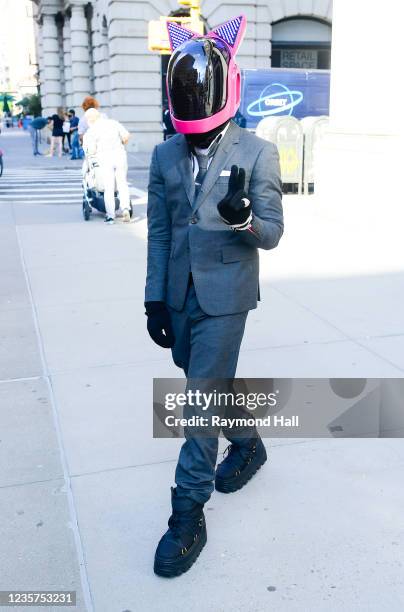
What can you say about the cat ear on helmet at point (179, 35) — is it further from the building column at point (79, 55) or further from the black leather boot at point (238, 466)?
the building column at point (79, 55)

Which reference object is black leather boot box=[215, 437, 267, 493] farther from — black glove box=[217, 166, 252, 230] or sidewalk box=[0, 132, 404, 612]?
black glove box=[217, 166, 252, 230]

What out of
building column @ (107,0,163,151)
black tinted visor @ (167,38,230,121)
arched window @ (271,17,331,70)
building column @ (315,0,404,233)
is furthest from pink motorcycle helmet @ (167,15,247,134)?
arched window @ (271,17,331,70)

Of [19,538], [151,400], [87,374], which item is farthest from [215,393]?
[87,374]

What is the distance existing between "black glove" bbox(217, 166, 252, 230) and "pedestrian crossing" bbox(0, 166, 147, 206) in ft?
38.2

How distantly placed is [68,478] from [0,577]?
2.57ft

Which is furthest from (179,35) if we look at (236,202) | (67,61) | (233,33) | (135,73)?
(67,61)

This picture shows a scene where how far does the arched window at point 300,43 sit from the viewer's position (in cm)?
2711

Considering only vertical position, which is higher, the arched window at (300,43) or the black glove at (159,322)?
the arched window at (300,43)

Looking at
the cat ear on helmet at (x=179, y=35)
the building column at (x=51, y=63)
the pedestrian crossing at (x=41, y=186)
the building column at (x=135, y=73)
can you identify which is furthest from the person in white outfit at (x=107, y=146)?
the building column at (x=51, y=63)

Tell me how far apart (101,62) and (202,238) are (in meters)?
28.6

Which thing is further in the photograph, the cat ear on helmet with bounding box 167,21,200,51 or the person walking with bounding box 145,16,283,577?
the cat ear on helmet with bounding box 167,21,200,51

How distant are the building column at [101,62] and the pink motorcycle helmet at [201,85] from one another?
27029 mm

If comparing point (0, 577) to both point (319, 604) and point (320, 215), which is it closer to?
point (319, 604)

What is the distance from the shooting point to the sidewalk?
275 cm
